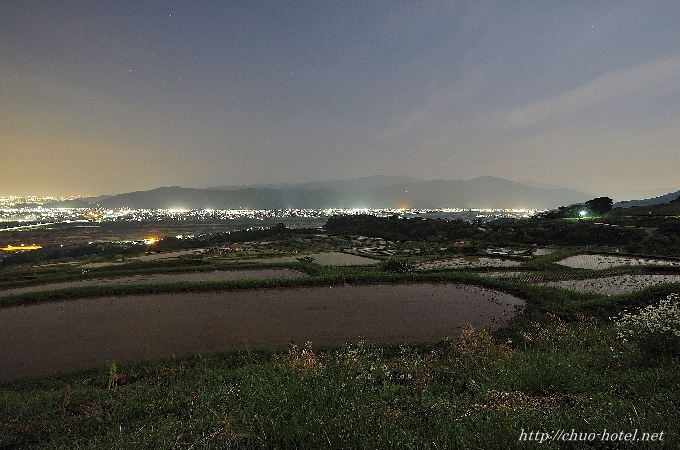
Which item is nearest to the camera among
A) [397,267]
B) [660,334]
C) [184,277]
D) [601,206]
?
[660,334]

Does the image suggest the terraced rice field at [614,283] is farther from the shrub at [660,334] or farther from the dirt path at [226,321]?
the shrub at [660,334]

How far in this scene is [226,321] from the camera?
1233 cm

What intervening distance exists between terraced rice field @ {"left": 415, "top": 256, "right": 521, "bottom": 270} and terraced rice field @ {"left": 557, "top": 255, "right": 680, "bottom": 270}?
3541 millimetres

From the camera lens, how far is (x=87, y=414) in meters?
5.80

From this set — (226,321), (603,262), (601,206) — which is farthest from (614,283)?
(601,206)

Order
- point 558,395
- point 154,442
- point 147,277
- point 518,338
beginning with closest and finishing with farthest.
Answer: point 154,442, point 558,395, point 518,338, point 147,277

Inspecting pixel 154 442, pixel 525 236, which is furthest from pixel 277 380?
pixel 525 236

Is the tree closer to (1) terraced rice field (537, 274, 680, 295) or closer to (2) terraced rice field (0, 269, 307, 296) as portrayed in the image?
(1) terraced rice field (537, 274, 680, 295)

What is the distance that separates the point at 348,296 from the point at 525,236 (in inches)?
1286

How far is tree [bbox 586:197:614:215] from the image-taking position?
183 feet

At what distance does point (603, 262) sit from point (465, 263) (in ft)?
30.1

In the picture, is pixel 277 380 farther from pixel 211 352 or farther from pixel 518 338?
pixel 518 338

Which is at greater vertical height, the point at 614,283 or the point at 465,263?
the point at 614,283

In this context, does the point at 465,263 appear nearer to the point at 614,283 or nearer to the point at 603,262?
the point at 603,262
